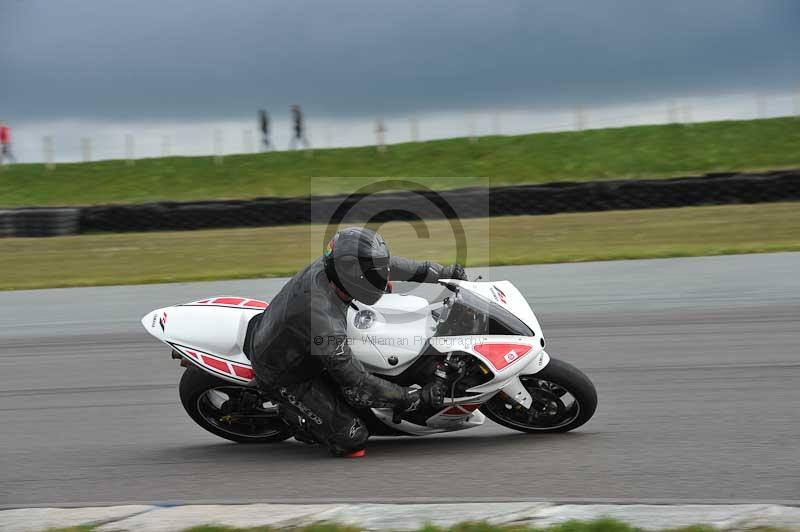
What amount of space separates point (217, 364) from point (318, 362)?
63 cm

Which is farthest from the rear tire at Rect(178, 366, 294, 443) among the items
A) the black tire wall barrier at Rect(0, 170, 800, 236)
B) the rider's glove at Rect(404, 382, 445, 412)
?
the black tire wall barrier at Rect(0, 170, 800, 236)

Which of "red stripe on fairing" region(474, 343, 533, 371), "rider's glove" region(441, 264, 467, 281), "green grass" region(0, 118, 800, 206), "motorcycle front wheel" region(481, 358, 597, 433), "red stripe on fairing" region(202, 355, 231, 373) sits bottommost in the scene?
"motorcycle front wheel" region(481, 358, 597, 433)

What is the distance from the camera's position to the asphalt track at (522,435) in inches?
191

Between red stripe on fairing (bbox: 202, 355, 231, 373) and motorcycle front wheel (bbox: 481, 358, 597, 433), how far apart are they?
5.04ft

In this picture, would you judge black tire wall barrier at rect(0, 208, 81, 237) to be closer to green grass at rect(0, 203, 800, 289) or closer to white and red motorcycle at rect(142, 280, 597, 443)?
green grass at rect(0, 203, 800, 289)

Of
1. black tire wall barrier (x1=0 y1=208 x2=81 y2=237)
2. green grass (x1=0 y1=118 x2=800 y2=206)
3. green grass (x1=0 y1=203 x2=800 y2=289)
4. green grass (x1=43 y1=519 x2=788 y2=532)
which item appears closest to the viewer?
green grass (x1=43 y1=519 x2=788 y2=532)

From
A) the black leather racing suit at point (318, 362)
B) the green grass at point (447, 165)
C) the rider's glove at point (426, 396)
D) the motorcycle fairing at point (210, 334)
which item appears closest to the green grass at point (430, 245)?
the motorcycle fairing at point (210, 334)

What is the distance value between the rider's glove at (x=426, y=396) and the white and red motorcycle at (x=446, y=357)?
113 mm

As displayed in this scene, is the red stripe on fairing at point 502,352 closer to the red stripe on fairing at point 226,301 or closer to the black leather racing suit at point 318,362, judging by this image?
the black leather racing suit at point 318,362

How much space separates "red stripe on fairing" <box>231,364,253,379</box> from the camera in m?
5.44

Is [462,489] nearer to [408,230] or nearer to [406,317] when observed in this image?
[406,317]

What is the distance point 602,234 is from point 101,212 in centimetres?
1114

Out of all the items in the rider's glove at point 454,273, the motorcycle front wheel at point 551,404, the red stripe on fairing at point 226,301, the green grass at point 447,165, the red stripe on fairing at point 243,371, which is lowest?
the motorcycle front wheel at point 551,404

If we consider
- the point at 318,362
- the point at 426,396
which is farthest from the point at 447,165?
the point at 426,396
